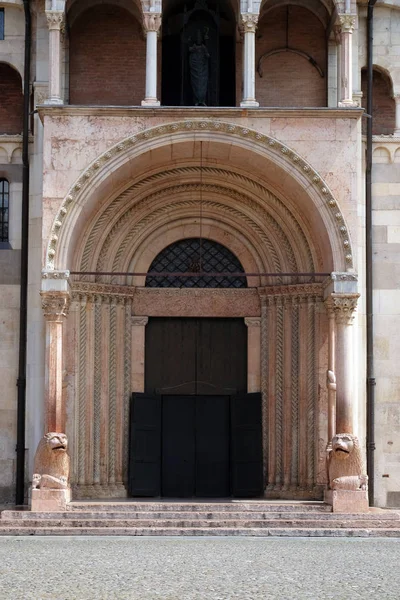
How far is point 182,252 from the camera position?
26406mm

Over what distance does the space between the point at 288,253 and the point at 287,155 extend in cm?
226

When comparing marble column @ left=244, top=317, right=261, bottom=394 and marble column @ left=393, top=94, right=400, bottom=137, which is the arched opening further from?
marble column @ left=244, top=317, right=261, bottom=394

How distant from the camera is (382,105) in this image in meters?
27.0

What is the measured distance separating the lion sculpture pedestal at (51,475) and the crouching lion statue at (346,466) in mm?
4658

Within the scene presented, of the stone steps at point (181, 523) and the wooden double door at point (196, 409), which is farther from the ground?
the wooden double door at point (196, 409)

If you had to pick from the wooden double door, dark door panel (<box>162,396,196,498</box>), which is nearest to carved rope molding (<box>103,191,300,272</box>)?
the wooden double door

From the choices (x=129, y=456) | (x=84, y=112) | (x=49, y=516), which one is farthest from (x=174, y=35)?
(x=49, y=516)

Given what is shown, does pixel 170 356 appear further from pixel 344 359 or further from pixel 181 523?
pixel 181 523

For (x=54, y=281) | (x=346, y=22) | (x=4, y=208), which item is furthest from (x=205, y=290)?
(x=346, y=22)

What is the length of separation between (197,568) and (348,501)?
7.06 m

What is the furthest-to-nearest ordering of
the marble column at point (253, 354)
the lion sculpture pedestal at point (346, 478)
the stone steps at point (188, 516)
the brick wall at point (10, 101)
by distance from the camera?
the brick wall at point (10, 101)
the marble column at point (253, 354)
the lion sculpture pedestal at point (346, 478)
the stone steps at point (188, 516)

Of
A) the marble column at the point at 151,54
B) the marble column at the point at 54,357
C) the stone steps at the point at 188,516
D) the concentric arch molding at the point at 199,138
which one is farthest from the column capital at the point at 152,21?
the stone steps at the point at 188,516

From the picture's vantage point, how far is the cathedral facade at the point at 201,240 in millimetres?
24203

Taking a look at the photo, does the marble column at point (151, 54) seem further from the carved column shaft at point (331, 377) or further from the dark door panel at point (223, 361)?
the carved column shaft at point (331, 377)
